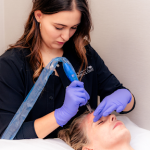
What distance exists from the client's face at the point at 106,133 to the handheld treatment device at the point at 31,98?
0.33m

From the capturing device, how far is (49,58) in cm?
130

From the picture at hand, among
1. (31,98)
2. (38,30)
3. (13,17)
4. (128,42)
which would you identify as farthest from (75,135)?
(13,17)

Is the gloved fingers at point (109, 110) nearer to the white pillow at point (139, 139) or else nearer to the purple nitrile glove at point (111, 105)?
the purple nitrile glove at point (111, 105)

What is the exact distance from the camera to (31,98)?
3.78ft

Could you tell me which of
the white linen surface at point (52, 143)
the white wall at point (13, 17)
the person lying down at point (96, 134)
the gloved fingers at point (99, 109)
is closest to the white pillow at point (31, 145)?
the white linen surface at point (52, 143)

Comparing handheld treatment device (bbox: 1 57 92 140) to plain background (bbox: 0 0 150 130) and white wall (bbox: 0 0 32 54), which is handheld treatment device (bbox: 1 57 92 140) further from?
white wall (bbox: 0 0 32 54)

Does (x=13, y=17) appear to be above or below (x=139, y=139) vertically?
above

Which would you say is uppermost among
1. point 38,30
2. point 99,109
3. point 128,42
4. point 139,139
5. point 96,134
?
point 38,30

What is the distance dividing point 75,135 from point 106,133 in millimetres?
224

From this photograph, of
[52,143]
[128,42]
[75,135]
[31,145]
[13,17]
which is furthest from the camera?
[13,17]

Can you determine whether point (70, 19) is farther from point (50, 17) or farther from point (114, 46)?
point (114, 46)

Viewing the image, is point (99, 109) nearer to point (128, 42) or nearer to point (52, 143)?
point (52, 143)

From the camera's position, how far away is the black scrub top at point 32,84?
111cm

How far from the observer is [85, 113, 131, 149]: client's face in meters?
1.17
